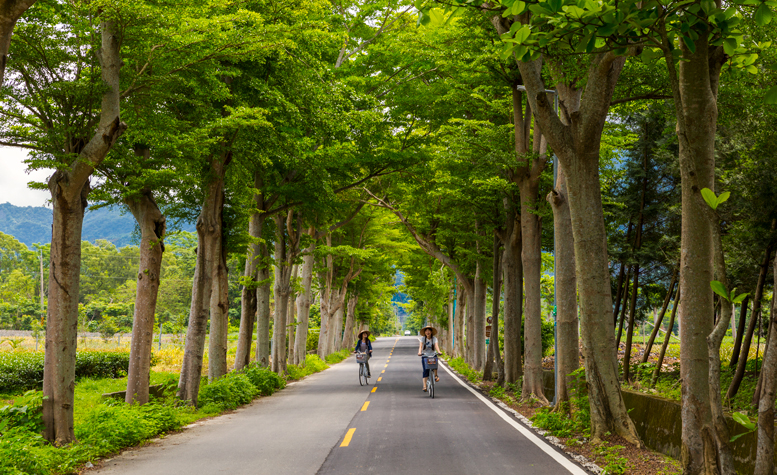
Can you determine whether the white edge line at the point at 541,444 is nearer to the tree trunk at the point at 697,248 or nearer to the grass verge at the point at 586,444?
the grass verge at the point at 586,444

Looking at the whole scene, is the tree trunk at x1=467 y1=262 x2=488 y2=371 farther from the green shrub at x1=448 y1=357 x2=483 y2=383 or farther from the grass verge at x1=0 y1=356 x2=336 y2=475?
the grass verge at x1=0 y1=356 x2=336 y2=475

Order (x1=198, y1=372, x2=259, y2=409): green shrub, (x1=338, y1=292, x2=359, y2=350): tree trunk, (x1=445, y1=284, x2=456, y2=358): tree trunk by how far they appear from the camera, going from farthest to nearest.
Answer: (x1=338, y1=292, x2=359, y2=350): tree trunk
(x1=445, y1=284, x2=456, y2=358): tree trunk
(x1=198, y1=372, x2=259, y2=409): green shrub

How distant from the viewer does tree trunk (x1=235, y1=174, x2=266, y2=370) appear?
1853 centimetres

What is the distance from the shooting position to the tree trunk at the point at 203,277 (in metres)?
13.5

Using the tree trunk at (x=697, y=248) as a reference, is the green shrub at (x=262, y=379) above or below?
below

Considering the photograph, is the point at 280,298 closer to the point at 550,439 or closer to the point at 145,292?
the point at 145,292

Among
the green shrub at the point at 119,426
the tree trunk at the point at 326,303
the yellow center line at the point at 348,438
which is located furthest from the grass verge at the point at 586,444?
the tree trunk at the point at 326,303

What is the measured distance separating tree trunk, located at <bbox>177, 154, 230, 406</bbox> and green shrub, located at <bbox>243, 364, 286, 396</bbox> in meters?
4.05

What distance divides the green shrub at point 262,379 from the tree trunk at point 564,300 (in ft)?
31.6

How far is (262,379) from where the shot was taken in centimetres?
1822

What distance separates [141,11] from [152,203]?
508 centimetres

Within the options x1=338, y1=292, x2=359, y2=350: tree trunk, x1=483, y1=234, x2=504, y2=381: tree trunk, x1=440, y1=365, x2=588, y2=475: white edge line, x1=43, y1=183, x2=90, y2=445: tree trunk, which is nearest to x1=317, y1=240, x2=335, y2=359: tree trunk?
x1=338, y1=292, x2=359, y2=350: tree trunk

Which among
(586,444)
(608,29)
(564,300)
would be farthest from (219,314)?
(608,29)

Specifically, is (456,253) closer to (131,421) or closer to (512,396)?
(512,396)
